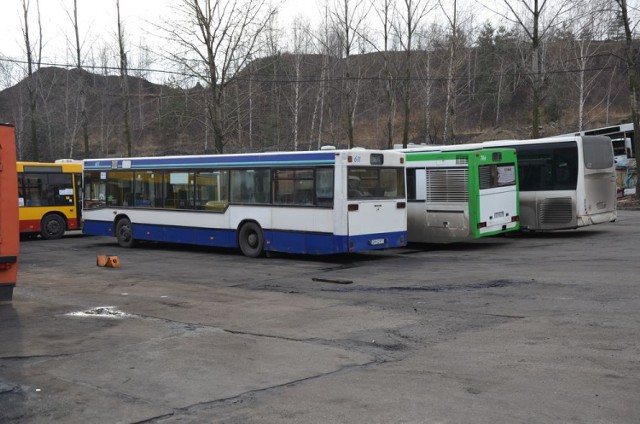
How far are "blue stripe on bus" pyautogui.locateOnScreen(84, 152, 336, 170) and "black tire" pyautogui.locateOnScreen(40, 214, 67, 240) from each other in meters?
4.25

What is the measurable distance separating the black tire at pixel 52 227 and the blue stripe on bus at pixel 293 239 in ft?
23.5

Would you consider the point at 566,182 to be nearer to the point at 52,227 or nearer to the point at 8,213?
the point at 8,213

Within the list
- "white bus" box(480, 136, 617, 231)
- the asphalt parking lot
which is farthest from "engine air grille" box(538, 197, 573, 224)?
the asphalt parking lot

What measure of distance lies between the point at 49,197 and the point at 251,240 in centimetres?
1190

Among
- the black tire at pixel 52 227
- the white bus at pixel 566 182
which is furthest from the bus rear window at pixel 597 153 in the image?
the black tire at pixel 52 227

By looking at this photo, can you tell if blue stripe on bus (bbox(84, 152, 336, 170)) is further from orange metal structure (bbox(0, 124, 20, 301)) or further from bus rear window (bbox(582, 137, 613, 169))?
bus rear window (bbox(582, 137, 613, 169))

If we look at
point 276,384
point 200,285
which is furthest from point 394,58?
point 276,384

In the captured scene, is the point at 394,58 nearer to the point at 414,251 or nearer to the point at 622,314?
the point at 414,251

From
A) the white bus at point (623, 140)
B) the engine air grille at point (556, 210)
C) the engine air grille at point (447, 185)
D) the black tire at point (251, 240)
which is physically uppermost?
the white bus at point (623, 140)

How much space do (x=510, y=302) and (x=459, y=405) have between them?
5.14m

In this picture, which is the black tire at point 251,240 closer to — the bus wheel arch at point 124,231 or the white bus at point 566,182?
the bus wheel arch at point 124,231

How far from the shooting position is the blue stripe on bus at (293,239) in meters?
16.4

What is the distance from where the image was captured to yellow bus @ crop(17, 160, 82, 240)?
25906 millimetres

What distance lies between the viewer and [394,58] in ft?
157
